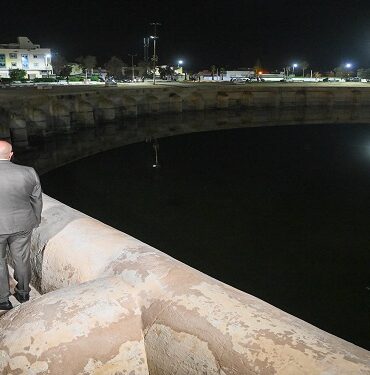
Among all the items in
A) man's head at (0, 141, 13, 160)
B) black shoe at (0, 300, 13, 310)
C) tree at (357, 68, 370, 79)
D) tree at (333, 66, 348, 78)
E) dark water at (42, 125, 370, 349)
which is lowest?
Result: dark water at (42, 125, 370, 349)

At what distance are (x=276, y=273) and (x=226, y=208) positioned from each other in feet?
19.0

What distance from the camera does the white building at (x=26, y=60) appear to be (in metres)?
97.2

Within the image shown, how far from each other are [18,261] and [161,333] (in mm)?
1722

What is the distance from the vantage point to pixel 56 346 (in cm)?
210

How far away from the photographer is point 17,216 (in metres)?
3.25

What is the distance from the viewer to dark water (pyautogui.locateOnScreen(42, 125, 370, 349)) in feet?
33.7

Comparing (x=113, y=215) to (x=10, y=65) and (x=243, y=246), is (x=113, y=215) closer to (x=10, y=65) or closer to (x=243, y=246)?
(x=243, y=246)

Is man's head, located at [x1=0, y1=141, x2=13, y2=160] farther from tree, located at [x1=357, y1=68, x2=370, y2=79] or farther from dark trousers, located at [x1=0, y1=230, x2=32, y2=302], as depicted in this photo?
tree, located at [x1=357, y1=68, x2=370, y2=79]

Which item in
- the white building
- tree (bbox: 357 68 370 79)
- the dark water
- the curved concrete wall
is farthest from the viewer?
tree (bbox: 357 68 370 79)

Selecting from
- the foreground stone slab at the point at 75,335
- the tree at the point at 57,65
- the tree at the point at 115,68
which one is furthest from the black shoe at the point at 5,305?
the tree at the point at 57,65

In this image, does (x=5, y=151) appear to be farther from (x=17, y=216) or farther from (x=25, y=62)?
(x=25, y=62)

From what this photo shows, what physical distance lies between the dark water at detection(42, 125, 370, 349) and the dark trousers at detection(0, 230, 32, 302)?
7096mm

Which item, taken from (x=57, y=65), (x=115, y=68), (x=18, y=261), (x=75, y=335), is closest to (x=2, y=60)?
(x=57, y=65)

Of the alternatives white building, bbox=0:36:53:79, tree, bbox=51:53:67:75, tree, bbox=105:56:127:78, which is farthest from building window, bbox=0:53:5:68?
tree, bbox=105:56:127:78
